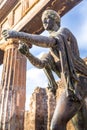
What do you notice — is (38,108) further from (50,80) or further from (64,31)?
(64,31)

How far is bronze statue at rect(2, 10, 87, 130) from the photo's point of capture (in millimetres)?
3115

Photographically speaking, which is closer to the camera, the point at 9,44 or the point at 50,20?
the point at 50,20

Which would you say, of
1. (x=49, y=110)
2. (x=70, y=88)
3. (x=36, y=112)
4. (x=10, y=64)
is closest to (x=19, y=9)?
(x=10, y=64)

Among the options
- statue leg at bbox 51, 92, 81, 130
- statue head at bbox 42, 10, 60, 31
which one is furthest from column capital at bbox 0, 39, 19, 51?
statue leg at bbox 51, 92, 81, 130

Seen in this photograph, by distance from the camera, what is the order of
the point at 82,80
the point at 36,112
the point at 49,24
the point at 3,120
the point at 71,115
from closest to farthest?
the point at 71,115, the point at 82,80, the point at 49,24, the point at 3,120, the point at 36,112

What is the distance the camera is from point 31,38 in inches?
127

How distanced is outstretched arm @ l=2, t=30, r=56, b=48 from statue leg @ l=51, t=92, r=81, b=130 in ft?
1.88

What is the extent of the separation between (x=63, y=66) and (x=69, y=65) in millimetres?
65

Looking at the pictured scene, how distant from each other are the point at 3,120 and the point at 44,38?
4569mm

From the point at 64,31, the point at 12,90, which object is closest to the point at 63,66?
the point at 64,31

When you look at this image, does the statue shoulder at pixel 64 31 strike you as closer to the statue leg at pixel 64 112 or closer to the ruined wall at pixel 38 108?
the statue leg at pixel 64 112

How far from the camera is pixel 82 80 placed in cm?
333

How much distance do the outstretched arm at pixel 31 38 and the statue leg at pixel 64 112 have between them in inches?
22.5

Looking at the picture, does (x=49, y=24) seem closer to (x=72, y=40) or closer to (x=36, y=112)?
(x=72, y=40)
